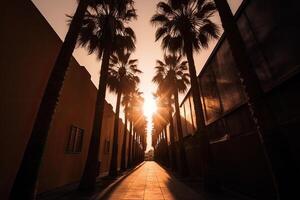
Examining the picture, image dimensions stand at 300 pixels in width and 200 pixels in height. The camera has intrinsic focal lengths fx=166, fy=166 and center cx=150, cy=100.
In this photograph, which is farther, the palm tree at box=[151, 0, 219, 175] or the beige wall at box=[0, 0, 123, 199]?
the palm tree at box=[151, 0, 219, 175]

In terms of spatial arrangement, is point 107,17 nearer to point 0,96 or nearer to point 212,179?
point 0,96

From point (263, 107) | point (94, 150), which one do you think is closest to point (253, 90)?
point (263, 107)

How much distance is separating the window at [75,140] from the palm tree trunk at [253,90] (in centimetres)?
1037

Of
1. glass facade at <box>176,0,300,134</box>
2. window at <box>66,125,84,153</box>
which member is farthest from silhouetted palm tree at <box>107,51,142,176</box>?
glass facade at <box>176,0,300,134</box>

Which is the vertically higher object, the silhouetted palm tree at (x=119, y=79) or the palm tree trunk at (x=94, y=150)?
the silhouetted palm tree at (x=119, y=79)

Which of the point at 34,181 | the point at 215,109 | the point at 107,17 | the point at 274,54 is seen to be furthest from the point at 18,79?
the point at 215,109

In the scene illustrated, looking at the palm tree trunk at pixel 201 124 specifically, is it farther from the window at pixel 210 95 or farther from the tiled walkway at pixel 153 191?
the tiled walkway at pixel 153 191

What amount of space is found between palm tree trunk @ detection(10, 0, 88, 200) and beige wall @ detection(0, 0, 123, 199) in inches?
70.4

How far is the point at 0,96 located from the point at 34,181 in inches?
122

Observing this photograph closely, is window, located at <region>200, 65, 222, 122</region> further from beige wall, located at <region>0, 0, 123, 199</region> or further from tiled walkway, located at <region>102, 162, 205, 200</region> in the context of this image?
beige wall, located at <region>0, 0, 123, 199</region>

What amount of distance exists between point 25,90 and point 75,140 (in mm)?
6102

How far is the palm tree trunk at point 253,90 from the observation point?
3.46 m

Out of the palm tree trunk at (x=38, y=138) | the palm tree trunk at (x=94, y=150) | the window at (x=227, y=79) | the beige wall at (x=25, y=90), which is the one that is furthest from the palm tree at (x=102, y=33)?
the window at (x=227, y=79)

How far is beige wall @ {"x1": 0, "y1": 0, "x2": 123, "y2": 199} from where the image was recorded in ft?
18.8
